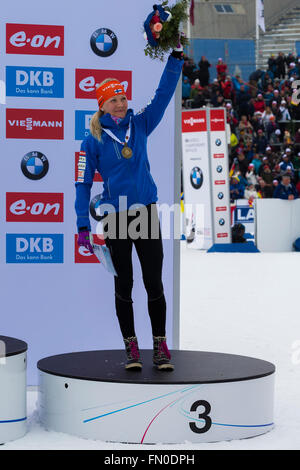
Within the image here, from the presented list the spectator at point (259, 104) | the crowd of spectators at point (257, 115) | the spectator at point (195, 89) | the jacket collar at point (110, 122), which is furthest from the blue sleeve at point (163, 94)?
the spectator at point (259, 104)

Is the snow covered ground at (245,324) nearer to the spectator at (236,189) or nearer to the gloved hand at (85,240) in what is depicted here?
the gloved hand at (85,240)

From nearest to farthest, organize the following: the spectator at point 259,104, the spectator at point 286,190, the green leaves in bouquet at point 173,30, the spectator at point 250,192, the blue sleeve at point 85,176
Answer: the green leaves in bouquet at point 173,30, the blue sleeve at point 85,176, the spectator at point 286,190, the spectator at point 250,192, the spectator at point 259,104

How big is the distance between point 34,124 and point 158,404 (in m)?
1.98

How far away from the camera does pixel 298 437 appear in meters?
3.52

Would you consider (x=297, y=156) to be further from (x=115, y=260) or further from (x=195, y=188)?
(x=115, y=260)

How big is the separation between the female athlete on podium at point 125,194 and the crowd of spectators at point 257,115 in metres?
14.2

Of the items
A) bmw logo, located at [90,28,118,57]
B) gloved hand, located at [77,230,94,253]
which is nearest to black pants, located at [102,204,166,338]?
gloved hand, located at [77,230,94,253]

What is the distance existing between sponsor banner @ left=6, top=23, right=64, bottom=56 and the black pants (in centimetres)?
139

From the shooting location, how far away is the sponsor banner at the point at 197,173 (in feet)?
51.5

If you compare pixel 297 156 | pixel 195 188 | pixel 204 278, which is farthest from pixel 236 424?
pixel 297 156

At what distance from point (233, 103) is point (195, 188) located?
23.0 ft

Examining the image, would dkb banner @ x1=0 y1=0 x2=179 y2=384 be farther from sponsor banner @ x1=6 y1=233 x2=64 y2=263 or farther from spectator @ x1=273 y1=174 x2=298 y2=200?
spectator @ x1=273 y1=174 x2=298 y2=200

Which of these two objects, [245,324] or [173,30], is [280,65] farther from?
[173,30]

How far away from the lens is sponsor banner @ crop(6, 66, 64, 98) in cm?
461
